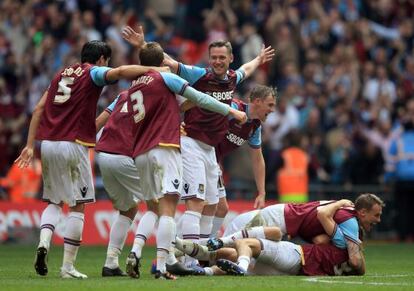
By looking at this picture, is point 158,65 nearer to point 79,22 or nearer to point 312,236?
point 312,236

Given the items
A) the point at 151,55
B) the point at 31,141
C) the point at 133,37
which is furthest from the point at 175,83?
the point at 31,141

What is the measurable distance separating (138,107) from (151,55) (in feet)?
1.89

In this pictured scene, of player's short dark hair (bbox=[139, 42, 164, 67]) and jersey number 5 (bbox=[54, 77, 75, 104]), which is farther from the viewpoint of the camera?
jersey number 5 (bbox=[54, 77, 75, 104])

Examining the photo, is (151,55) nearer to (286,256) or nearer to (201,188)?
(201,188)

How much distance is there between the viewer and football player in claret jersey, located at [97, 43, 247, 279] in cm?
1238

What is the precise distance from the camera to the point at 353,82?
85.3 feet

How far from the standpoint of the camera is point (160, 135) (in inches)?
491

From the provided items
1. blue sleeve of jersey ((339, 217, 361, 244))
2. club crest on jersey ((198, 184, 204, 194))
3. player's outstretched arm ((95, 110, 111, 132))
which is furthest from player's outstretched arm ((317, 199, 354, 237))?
player's outstretched arm ((95, 110, 111, 132))

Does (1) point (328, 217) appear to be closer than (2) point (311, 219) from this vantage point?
Yes

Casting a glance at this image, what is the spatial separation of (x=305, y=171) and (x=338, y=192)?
2.49 feet

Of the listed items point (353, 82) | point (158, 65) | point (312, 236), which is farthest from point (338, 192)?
point (158, 65)

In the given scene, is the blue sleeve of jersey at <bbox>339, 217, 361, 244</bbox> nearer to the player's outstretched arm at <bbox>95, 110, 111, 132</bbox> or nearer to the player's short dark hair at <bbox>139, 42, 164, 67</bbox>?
the player's short dark hair at <bbox>139, 42, 164, 67</bbox>

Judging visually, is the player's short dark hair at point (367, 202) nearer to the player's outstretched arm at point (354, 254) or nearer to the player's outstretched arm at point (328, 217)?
the player's outstretched arm at point (328, 217)

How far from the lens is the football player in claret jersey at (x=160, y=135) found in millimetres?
12383
